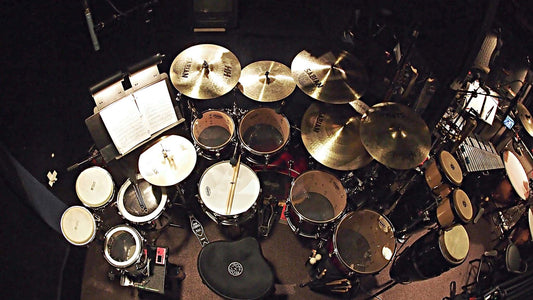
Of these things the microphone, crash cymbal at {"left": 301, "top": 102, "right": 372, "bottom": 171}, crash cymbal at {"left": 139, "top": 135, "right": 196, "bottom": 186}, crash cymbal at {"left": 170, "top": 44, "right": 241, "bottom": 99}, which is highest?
the microphone

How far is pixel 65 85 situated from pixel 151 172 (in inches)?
51.2

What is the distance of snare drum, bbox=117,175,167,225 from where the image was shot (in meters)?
4.19

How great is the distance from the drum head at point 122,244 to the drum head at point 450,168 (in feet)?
10.9

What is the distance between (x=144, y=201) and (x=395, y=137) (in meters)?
2.70

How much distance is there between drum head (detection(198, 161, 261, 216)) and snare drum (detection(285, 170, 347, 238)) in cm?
43

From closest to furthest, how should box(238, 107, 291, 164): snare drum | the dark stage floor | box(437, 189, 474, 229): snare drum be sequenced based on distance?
1. the dark stage floor
2. box(437, 189, 474, 229): snare drum
3. box(238, 107, 291, 164): snare drum

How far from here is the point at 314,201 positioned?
451 cm

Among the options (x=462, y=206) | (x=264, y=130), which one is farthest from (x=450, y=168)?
(x=264, y=130)

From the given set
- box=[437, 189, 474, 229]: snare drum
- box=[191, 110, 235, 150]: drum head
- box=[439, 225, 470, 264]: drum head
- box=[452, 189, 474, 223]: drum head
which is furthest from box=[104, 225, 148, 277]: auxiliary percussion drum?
box=[452, 189, 474, 223]: drum head

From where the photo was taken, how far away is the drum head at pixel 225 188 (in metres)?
4.11

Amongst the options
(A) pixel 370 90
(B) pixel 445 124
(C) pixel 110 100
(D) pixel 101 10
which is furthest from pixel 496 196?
(D) pixel 101 10

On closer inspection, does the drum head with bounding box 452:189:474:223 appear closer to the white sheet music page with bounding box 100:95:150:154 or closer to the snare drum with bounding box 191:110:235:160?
the snare drum with bounding box 191:110:235:160

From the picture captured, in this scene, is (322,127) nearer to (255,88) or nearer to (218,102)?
(255,88)

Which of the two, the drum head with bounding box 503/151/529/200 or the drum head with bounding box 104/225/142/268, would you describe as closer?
the drum head with bounding box 104/225/142/268
